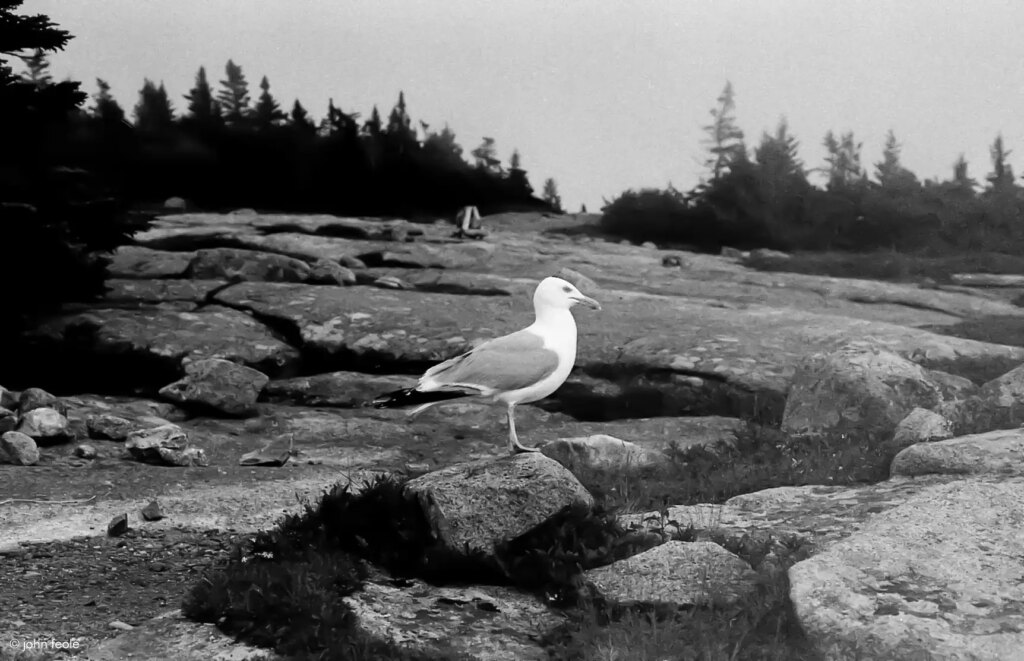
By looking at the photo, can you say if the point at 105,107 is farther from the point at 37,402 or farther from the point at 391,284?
the point at 37,402

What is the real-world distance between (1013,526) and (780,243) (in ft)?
A: 25.9

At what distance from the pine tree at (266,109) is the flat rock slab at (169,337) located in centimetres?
236

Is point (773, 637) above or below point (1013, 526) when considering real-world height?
below

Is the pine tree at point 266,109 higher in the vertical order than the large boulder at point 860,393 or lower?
higher

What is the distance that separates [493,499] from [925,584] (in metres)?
1.96

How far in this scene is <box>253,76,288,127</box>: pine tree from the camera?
11555mm

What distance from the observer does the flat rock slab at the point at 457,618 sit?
4.43 m

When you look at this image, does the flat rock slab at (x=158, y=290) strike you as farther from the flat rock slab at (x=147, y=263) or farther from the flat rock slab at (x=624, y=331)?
the flat rock slab at (x=624, y=331)

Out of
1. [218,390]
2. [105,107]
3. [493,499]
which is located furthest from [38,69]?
[493,499]

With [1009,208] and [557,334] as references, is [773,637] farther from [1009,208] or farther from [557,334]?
[1009,208]

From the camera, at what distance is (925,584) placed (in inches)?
171

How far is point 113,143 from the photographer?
37.0ft

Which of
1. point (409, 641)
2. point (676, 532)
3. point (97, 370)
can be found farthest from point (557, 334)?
point (97, 370)

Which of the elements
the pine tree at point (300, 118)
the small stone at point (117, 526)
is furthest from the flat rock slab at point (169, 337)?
the small stone at point (117, 526)
